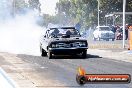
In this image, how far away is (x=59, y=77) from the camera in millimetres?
14227

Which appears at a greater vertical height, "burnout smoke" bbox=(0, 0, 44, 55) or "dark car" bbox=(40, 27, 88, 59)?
"dark car" bbox=(40, 27, 88, 59)

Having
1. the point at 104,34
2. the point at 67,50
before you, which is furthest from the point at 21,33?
the point at 67,50

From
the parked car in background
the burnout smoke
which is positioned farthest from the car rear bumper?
the parked car in background

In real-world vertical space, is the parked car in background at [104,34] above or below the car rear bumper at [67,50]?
below

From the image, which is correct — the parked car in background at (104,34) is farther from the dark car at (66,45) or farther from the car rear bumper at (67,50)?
the car rear bumper at (67,50)

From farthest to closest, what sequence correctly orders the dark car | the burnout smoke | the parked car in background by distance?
the parked car in background → the burnout smoke → the dark car

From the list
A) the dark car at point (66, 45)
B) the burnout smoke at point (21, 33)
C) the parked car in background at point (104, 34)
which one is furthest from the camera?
the parked car in background at point (104, 34)

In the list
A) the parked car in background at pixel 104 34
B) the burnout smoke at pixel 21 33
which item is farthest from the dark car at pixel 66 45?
the parked car in background at pixel 104 34

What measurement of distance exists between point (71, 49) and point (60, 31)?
1.88 m

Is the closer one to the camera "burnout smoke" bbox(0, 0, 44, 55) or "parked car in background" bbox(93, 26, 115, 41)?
"burnout smoke" bbox(0, 0, 44, 55)

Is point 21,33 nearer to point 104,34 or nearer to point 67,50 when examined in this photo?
A: point 104,34

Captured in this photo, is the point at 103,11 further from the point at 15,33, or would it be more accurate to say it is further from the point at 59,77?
the point at 59,77

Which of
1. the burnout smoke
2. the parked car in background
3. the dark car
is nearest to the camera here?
the dark car

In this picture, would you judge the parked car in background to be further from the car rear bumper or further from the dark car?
the car rear bumper
